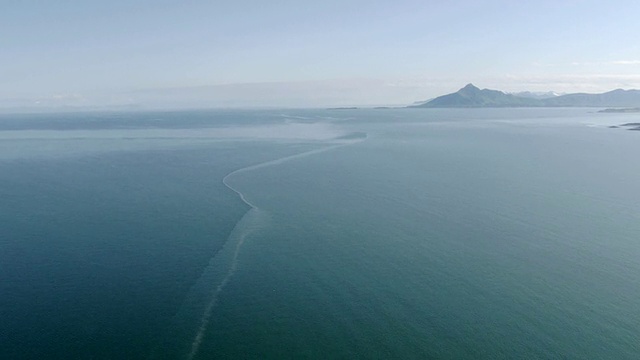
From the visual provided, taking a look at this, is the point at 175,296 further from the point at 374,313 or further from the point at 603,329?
the point at 603,329

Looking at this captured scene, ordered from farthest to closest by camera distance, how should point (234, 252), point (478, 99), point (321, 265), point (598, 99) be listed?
point (478, 99) < point (598, 99) < point (234, 252) < point (321, 265)

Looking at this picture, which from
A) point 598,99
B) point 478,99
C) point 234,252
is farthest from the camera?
point 478,99

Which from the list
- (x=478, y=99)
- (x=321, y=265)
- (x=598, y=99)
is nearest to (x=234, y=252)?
(x=321, y=265)

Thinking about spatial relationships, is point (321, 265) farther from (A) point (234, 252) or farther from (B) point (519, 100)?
(B) point (519, 100)

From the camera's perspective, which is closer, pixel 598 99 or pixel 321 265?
pixel 321 265

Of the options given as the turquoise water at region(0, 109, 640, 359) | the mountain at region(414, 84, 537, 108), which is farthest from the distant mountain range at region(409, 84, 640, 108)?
the turquoise water at region(0, 109, 640, 359)

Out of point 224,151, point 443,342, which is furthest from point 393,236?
point 224,151

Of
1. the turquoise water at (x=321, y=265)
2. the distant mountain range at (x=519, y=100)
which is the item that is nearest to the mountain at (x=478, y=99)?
the distant mountain range at (x=519, y=100)

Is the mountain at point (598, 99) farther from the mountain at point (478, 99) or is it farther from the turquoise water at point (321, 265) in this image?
the turquoise water at point (321, 265)

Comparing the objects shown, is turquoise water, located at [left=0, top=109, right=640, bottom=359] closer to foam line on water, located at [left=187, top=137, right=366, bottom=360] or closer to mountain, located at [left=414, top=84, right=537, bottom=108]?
foam line on water, located at [left=187, top=137, right=366, bottom=360]
